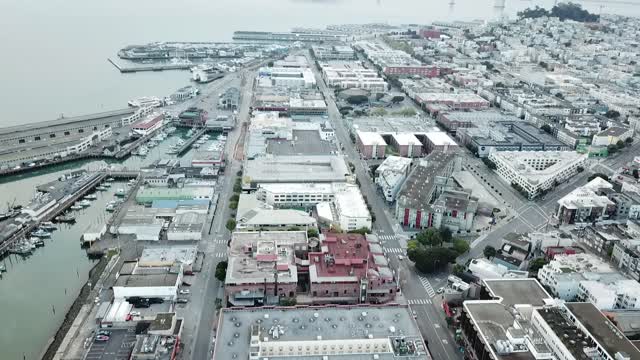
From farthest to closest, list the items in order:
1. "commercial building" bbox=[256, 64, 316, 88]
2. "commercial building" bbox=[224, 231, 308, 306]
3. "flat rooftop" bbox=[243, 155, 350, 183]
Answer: "commercial building" bbox=[256, 64, 316, 88], "flat rooftop" bbox=[243, 155, 350, 183], "commercial building" bbox=[224, 231, 308, 306]

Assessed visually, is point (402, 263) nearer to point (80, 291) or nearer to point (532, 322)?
point (532, 322)

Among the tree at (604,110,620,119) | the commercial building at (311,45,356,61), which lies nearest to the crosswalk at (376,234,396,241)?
the tree at (604,110,620,119)

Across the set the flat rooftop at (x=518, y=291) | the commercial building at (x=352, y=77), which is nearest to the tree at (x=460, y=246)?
the flat rooftop at (x=518, y=291)

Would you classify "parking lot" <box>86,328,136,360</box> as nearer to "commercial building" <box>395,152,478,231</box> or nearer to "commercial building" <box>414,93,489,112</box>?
"commercial building" <box>395,152,478,231</box>

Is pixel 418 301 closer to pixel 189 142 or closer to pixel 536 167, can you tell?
pixel 536 167

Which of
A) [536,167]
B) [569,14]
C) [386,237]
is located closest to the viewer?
[386,237]

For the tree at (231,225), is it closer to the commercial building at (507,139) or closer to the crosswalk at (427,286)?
the crosswalk at (427,286)

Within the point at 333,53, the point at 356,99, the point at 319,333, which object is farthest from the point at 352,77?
the point at 319,333
